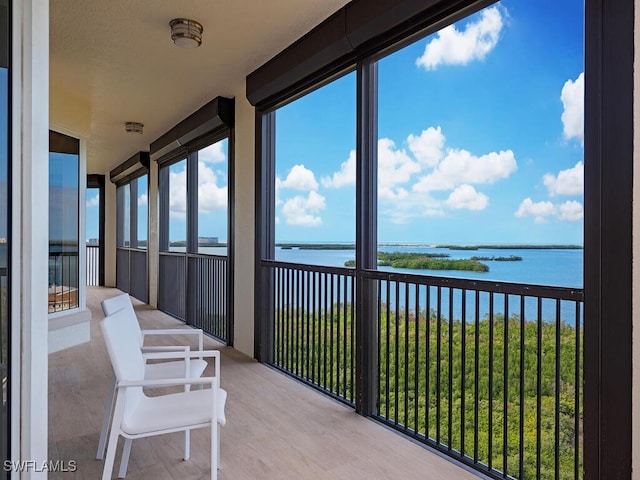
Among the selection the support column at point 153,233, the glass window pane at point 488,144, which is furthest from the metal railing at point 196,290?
the glass window pane at point 488,144

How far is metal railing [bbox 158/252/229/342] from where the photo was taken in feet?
17.0

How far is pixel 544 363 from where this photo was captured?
2100mm

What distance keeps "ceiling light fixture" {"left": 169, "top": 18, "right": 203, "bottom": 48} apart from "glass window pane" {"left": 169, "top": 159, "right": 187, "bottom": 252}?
125 inches

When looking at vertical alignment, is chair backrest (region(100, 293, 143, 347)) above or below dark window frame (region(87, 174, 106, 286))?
below

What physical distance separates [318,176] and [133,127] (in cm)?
327

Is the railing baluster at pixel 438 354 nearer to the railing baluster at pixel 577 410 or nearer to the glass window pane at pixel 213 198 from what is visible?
the railing baluster at pixel 577 410

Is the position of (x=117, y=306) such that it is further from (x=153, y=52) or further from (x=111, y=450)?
(x=153, y=52)

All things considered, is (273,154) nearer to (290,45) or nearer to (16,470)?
(290,45)

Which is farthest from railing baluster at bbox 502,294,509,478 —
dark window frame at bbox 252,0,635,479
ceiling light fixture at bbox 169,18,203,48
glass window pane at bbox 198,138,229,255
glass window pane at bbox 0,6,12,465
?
glass window pane at bbox 198,138,229,255

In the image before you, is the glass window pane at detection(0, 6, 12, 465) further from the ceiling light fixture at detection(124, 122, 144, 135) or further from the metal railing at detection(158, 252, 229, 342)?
the ceiling light fixture at detection(124, 122, 144, 135)

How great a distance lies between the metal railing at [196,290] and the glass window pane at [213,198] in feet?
0.61

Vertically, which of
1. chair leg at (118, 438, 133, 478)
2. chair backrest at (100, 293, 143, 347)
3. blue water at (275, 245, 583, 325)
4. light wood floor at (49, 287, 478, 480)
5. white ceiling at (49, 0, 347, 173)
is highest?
white ceiling at (49, 0, 347, 173)

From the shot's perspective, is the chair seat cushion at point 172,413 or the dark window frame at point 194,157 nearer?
the chair seat cushion at point 172,413

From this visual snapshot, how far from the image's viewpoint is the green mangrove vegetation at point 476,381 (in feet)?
6.61
